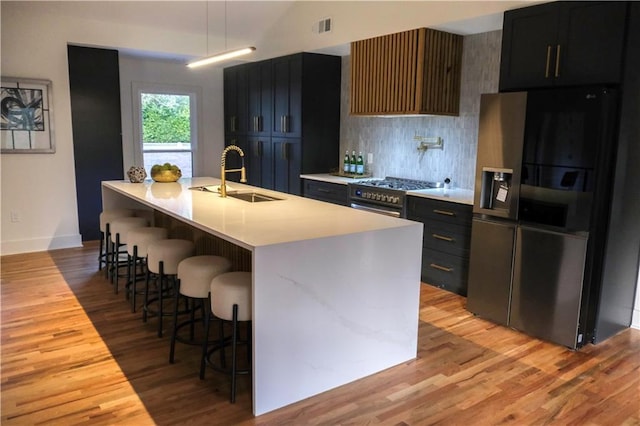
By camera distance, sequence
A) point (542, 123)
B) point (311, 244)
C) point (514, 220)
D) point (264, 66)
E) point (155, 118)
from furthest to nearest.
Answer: point (155, 118)
point (264, 66)
point (514, 220)
point (542, 123)
point (311, 244)

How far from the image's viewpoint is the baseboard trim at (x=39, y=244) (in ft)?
17.6

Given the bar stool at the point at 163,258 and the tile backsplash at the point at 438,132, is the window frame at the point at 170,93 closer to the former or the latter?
the tile backsplash at the point at 438,132

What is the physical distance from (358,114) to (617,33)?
2.58 meters

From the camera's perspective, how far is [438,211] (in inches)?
169

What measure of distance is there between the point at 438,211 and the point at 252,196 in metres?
1.61

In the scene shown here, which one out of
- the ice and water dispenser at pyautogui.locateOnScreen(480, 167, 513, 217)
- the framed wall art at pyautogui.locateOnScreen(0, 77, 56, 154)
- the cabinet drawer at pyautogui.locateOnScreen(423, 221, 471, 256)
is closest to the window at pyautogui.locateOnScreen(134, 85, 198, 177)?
the framed wall art at pyautogui.locateOnScreen(0, 77, 56, 154)

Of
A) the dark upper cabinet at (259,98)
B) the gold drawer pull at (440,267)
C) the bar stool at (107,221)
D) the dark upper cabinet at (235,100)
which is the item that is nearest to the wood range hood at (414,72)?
the gold drawer pull at (440,267)

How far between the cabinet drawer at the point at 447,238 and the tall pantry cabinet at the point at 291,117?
1968mm

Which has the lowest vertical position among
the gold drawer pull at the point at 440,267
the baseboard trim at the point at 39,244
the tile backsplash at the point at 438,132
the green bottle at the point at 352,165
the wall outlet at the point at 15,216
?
the baseboard trim at the point at 39,244

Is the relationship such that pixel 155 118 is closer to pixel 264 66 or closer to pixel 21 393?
pixel 264 66

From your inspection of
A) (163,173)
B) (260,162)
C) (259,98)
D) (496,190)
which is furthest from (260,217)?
(259,98)

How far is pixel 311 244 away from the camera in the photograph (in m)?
2.45

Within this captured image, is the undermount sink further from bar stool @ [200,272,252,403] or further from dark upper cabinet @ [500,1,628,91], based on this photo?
dark upper cabinet @ [500,1,628,91]

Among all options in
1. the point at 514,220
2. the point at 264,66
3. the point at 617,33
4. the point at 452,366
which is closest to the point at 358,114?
the point at 264,66
